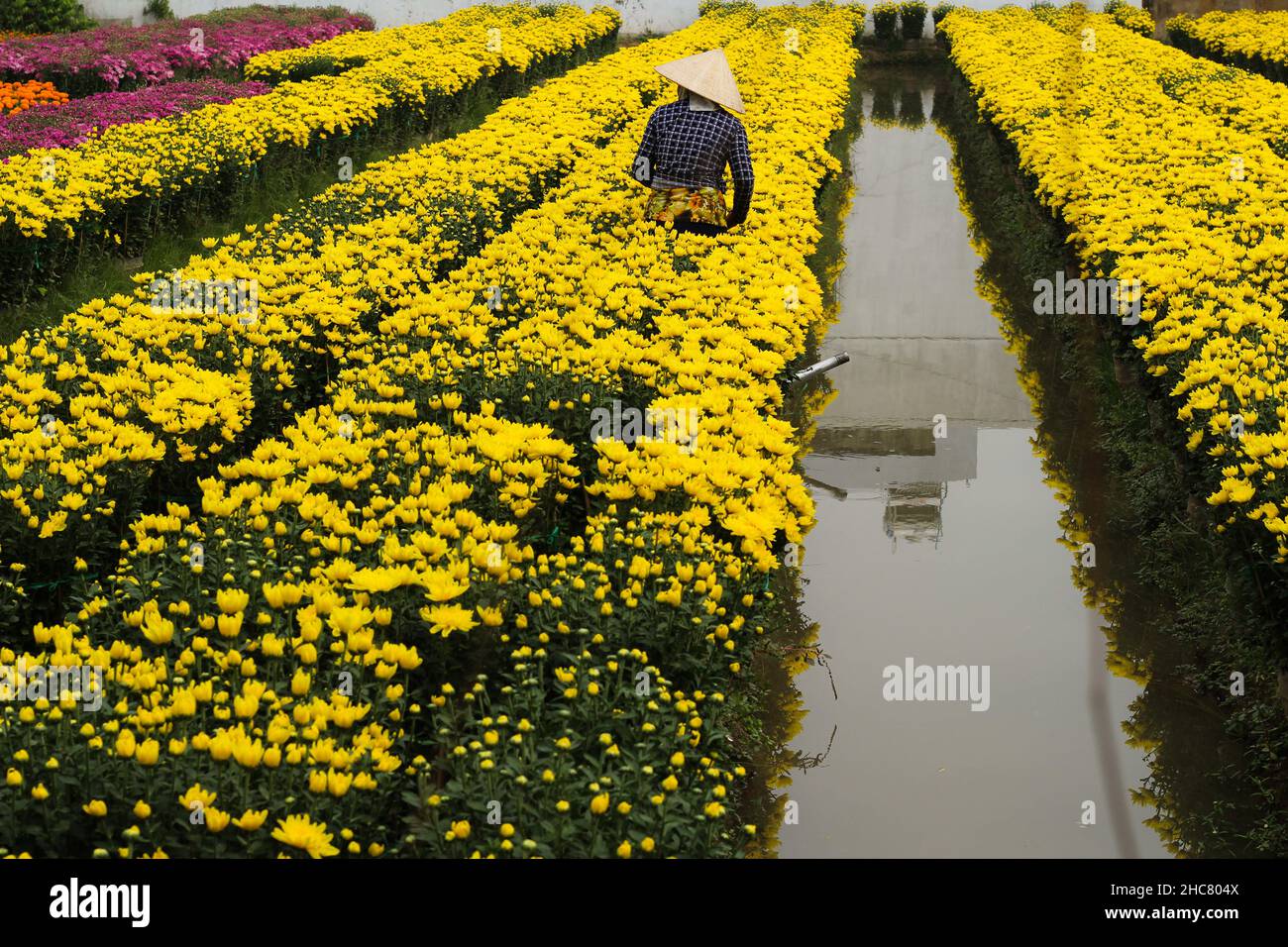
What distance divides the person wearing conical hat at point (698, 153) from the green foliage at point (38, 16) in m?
19.1

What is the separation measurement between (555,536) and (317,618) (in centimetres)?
129

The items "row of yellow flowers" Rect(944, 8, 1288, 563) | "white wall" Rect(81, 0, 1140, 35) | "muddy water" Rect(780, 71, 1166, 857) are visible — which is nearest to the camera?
"muddy water" Rect(780, 71, 1166, 857)

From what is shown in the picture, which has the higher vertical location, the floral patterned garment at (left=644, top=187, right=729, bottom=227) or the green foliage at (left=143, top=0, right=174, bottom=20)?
the green foliage at (left=143, top=0, right=174, bottom=20)

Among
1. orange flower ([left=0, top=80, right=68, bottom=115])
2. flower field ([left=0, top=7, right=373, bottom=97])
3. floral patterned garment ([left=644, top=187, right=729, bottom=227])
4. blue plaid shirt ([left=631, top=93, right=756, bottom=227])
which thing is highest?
flower field ([left=0, top=7, right=373, bottom=97])

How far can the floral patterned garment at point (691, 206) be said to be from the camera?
7824 mm

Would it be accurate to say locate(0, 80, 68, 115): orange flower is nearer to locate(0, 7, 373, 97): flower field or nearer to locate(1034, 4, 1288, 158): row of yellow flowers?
locate(0, 7, 373, 97): flower field

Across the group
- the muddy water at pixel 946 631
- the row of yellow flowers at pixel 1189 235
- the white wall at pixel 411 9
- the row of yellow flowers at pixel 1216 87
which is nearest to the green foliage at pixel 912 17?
the white wall at pixel 411 9

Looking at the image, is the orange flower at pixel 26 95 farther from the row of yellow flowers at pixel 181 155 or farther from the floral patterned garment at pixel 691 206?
the floral patterned garment at pixel 691 206

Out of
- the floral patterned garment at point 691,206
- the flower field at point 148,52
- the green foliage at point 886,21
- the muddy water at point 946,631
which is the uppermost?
the green foliage at point 886,21

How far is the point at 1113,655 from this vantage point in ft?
18.0

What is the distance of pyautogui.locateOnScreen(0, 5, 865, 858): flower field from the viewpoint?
9.36 ft

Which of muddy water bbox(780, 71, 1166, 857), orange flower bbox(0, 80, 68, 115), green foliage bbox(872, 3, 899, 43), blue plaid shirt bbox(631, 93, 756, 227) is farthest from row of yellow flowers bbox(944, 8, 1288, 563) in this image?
green foliage bbox(872, 3, 899, 43)

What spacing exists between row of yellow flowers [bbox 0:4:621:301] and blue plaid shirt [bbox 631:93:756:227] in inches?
145

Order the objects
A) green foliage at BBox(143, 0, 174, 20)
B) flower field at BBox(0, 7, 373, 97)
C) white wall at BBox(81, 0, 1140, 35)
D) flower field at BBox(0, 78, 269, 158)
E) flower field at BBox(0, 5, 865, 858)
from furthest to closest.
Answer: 1. green foliage at BBox(143, 0, 174, 20)
2. white wall at BBox(81, 0, 1140, 35)
3. flower field at BBox(0, 7, 373, 97)
4. flower field at BBox(0, 78, 269, 158)
5. flower field at BBox(0, 5, 865, 858)
